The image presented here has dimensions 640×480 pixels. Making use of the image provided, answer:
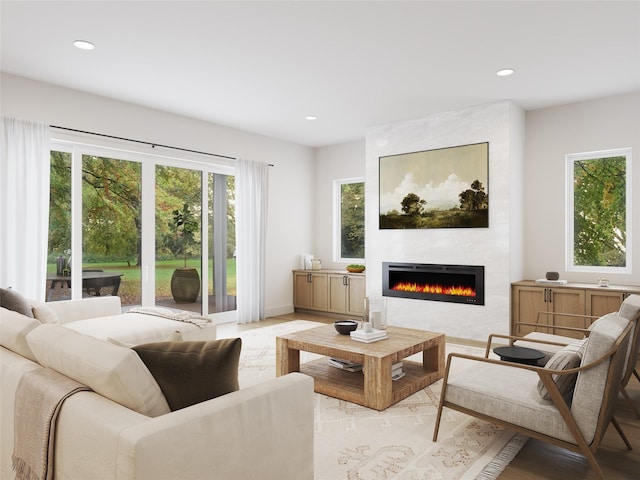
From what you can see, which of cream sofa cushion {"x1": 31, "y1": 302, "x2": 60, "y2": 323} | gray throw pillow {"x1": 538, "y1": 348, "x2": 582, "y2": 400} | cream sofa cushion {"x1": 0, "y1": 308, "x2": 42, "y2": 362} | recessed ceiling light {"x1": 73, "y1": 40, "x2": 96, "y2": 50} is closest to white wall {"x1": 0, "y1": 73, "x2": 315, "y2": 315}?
recessed ceiling light {"x1": 73, "y1": 40, "x2": 96, "y2": 50}

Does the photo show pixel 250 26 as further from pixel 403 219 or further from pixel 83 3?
pixel 403 219

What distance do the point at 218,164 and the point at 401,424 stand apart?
457 cm

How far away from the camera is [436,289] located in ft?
18.5

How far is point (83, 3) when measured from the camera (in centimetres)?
296

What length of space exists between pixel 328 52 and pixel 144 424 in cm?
334

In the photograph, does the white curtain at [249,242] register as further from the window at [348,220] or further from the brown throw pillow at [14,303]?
the brown throw pillow at [14,303]

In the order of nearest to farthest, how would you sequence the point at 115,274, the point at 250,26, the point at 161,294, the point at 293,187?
the point at 250,26, the point at 115,274, the point at 161,294, the point at 293,187

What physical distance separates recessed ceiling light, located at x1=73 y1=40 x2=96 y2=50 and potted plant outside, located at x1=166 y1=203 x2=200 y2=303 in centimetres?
254

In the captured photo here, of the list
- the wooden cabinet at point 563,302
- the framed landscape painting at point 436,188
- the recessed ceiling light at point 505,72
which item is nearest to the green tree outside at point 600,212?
the wooden cabinet at point 563,302

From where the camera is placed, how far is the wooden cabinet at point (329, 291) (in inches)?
260

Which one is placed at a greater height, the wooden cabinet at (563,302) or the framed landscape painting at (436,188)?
the framed landscape painting at (436,188)

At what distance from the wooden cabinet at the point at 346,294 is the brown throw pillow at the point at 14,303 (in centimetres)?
432

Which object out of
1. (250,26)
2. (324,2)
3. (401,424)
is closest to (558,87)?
(324,2)

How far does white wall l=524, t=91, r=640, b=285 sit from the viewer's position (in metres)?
4.84
